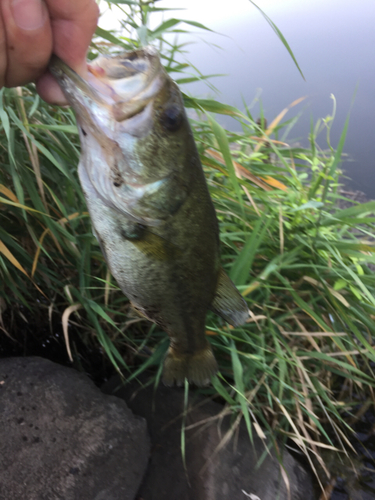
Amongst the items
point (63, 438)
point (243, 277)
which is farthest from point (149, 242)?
point (63, 438)

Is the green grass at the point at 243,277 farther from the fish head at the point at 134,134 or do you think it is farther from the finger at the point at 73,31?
the finger at the point at 73,31

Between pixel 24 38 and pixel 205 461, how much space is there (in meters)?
1.74

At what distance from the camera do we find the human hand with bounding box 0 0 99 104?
736mm

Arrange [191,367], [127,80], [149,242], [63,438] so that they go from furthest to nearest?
[63,438], [191,367], [149,242], [127,80]

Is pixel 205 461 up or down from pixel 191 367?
down

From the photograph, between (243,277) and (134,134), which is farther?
(243,277)

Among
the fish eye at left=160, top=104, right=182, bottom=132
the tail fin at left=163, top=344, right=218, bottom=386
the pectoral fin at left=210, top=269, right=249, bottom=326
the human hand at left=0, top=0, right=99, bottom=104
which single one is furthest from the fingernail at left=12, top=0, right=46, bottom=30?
the tail fin at left=163, top=344, right=218, bottom=386

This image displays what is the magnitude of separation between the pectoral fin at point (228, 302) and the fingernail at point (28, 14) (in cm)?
85

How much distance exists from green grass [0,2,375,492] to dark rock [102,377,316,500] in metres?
0.12

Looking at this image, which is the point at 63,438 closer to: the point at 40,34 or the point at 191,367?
the point at 191,367

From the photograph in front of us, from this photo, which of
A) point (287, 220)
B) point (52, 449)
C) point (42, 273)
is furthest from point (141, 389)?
point (287, 220)

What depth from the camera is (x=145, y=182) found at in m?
0.90

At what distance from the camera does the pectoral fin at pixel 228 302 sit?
1.10 meters

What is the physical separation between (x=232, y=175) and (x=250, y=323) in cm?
78
